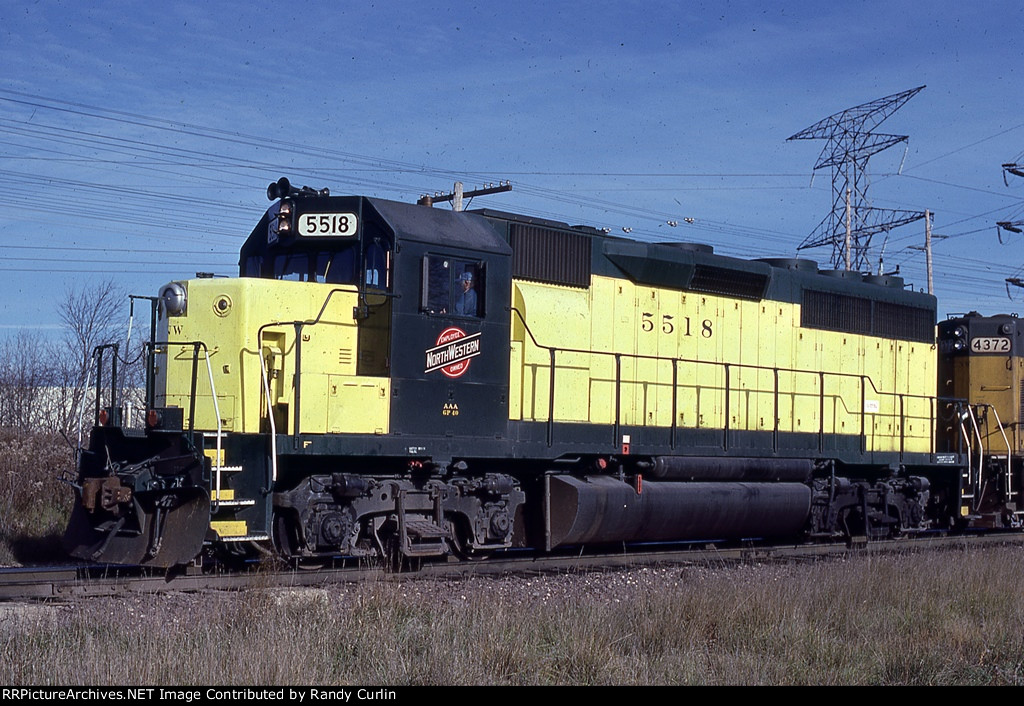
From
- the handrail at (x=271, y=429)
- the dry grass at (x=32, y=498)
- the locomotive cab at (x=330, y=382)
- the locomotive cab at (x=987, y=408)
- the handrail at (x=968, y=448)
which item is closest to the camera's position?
the handrail at (x=271, y=429)

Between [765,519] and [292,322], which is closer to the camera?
[292,322]

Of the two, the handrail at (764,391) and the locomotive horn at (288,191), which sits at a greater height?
the locomotive horn at (288,191)

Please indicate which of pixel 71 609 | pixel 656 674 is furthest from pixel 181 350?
pixel 656 674

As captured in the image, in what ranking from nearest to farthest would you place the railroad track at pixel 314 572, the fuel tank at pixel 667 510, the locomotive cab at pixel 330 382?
1. the railroad track at pixel 314 572
2. the locomotive cab at pixel 330 382
3. the fuel tank at pixel 667 510

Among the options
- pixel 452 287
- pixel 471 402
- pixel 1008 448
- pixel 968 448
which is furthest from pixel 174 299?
pixel 1008 448

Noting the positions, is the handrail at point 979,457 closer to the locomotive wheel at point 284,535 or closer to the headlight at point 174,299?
the locomotive wheel at point 284,535

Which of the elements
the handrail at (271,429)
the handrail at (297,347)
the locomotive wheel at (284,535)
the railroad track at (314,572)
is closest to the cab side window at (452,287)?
the handrail at (297,347)

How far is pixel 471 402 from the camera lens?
35.3ft

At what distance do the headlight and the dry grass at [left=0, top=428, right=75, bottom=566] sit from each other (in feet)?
11.0

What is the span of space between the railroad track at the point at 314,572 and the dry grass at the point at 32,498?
1818 mm

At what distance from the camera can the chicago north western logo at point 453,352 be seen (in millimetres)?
10410

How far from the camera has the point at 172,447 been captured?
9.52 metres

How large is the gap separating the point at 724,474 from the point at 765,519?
84 centimetres

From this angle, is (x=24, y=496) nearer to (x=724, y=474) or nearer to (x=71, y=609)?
(x=71, y=609)
